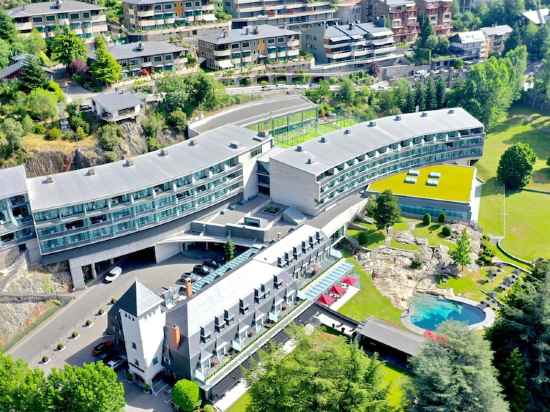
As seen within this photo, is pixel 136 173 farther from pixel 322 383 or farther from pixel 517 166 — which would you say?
pixel 517 166

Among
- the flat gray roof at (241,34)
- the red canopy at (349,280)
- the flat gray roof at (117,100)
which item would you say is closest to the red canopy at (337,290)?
the red canopy at (349,280)

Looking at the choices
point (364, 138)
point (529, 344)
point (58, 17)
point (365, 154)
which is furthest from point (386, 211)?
point (58, 17)

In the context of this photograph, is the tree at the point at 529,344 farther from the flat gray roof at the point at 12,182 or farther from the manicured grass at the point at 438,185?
the flat gray roof at the point at 12,182

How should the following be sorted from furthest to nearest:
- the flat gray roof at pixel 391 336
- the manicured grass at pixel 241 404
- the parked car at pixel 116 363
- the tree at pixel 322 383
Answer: the flat gray roof at pixel 391 336, the parked car at pixel 116 363, the manicured grass at pixel 241 404, the tree at pixel 322 383

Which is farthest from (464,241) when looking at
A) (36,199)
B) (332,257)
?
(36,199)

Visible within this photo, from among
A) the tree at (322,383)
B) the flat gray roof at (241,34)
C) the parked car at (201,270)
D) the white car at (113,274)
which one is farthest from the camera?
the flat gray roof at (241,34)

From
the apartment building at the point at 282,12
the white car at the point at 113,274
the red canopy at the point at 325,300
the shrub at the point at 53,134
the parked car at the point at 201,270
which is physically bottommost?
the red canopy at the point at 325,300
